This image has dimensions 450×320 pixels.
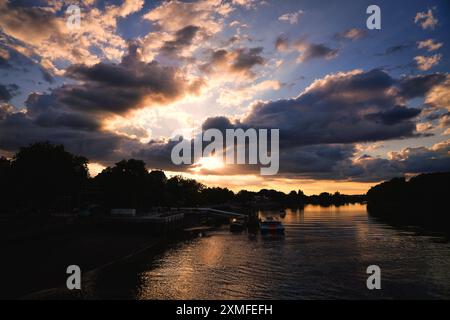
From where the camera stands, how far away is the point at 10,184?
94375mm

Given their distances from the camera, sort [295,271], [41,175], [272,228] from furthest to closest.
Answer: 1. [272,228]
2. [41,175]
3. [295,271]

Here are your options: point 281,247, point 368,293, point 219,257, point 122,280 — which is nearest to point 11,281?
point 122,280

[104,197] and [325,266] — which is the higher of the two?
[104,197]

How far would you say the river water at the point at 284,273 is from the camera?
36688mm

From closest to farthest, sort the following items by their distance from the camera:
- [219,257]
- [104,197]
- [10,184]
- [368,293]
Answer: [368,293] < [219,257] < [10,184] < [104,197]

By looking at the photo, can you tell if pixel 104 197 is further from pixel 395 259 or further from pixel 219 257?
pixel 395 259

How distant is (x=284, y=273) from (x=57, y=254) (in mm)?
34319

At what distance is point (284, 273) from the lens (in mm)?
46031

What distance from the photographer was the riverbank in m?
38.5

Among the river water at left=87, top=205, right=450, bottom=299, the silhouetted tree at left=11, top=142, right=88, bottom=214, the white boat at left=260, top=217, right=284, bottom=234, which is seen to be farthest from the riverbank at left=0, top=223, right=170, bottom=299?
the white boat at left=260, top=217, right=284, bottom=234

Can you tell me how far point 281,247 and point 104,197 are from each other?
81.9 m

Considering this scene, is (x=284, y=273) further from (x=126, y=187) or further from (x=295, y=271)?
(x=126, y=187)

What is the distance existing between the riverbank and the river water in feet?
16.6

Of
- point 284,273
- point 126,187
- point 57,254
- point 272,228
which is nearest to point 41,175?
point 126,187
